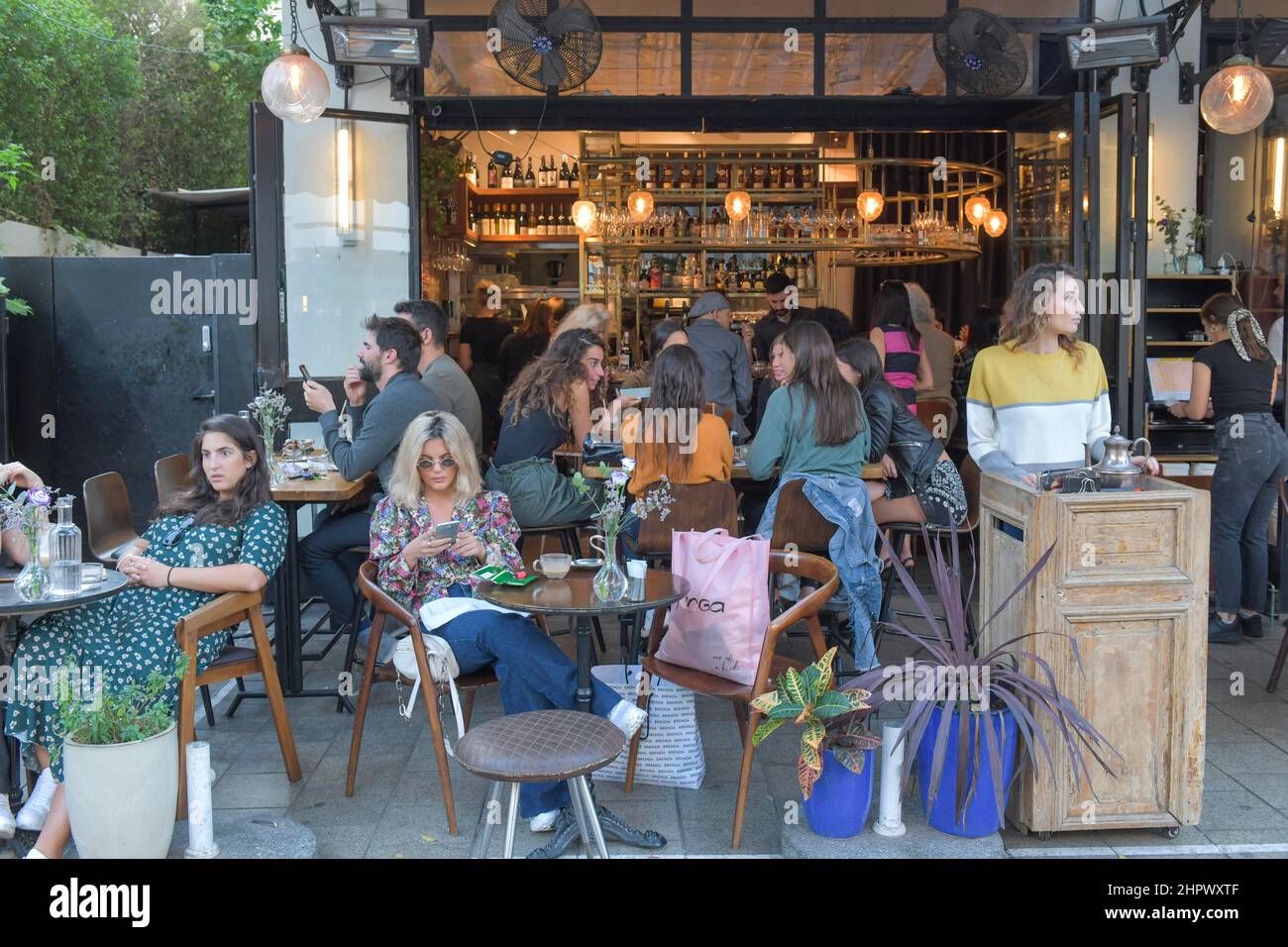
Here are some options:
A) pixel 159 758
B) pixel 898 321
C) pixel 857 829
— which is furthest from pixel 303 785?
pixel 898 321

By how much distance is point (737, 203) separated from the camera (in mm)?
9906

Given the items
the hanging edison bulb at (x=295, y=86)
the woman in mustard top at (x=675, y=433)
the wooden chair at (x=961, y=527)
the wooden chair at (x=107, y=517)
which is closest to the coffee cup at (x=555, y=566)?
the woman in mustard top at (x=675, y=433)

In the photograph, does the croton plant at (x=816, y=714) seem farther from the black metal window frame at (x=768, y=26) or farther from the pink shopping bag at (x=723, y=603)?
the black metal window frame at (x=768, y=26)

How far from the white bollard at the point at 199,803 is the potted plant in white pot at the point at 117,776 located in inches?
2.1

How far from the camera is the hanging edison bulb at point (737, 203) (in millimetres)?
9906

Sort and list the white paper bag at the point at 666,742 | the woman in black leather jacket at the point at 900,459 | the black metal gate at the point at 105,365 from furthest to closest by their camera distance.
→ 1. the black metal gate at the point at 105,365
2. the woman in black leather jacket at the point at 900,459
3. the white paper bag at the point at 666,742

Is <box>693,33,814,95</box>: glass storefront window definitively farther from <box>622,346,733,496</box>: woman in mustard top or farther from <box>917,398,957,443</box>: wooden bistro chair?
<box>622,346,733,496</box>: woman in mustard top

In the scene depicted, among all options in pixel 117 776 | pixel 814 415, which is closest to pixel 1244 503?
pixel 814 415

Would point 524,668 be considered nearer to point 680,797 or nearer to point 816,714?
point 680,797

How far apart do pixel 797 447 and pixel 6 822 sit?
301 cm

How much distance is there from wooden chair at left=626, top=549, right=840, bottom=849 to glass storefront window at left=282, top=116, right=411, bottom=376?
12.6ft

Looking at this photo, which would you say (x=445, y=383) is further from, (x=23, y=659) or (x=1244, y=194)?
(x=1244, y=194)

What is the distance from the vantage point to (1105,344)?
6703mm

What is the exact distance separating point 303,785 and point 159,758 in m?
0.94
